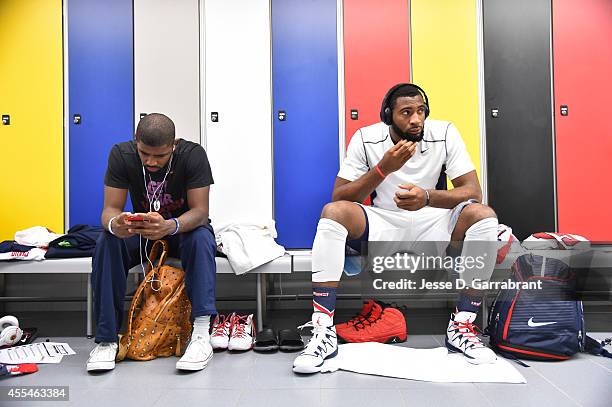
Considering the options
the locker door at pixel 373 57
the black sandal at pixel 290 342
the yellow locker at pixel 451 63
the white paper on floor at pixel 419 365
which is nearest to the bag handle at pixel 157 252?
the black sandal at pixel 290 342

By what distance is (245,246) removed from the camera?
7.77 ft

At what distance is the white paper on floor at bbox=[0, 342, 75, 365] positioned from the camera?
75.7 inches

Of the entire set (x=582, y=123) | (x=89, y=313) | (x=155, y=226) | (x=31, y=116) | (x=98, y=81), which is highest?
(x=98, y=81)

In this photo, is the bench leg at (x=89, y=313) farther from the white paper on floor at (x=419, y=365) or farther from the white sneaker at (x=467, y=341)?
the white sneaker at (x=467, y=341)

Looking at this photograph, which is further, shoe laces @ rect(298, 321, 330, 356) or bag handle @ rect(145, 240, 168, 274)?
bag handle @ rect(145, 240, 168, 274)

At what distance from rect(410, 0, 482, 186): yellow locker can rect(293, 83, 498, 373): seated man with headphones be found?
821 millimetres

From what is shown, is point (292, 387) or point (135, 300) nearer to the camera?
point (292, 387)

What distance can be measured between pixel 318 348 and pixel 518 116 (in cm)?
213

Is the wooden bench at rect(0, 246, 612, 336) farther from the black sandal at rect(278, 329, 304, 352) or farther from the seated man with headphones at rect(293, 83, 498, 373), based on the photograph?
the seated man with headphones at rect(293, 83, 498, 373)

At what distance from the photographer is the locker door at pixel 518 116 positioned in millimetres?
3008

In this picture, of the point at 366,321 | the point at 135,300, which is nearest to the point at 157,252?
the point at 135,300

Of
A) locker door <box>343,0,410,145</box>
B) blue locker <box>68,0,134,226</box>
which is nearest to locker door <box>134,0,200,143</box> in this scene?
blue locker <box>68,0,134,226</box>

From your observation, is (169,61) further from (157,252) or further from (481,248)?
(481,248)

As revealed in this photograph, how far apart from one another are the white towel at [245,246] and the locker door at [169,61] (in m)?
0.88
